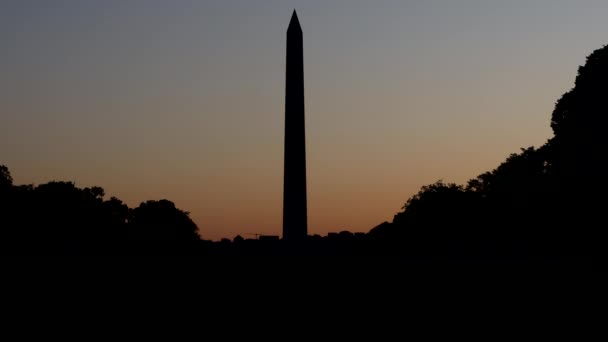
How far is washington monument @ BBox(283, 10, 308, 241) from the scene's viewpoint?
122 ft

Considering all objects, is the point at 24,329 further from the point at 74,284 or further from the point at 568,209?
the point at 568,209

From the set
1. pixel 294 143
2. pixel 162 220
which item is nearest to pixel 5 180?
pixel 162 220

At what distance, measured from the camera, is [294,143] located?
37.7 meters

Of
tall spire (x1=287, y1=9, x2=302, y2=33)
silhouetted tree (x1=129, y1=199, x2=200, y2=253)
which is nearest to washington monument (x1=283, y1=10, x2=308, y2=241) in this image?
tall spire (x1=287, y1=9, x2=302, y2=33)

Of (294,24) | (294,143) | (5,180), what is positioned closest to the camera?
(294,143)

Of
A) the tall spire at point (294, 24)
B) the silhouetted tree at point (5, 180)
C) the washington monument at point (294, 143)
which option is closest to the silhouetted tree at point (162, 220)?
the silhouetted tree at point (5, 180)

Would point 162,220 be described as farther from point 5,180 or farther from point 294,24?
point 294,24

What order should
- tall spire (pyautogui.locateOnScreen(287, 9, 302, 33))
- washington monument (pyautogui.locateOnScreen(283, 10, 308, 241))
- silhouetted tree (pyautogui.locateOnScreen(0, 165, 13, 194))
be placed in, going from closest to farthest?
washington monument (pyautogui.locateOnScreen(283, 10, 308, 241))
tall spire (pyautogui.locateOnScreen(287, 9, 302, 33))
silhouetted tree (pyautogui.locateOnScreen(0, 165, 13, 194))

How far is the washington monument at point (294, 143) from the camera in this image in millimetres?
37125

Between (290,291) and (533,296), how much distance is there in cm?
769

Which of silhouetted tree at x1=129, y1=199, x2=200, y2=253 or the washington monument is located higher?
silhouetted tree at x1=129, y1=199, x2=200, y2=253

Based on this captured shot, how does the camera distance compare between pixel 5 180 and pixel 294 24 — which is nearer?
pixel 294 24

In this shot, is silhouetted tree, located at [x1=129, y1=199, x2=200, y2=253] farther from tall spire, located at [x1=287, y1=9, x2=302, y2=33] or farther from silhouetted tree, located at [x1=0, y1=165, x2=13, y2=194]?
tall spire, located at [x1=287, y1=9, x2=302, y2=33]

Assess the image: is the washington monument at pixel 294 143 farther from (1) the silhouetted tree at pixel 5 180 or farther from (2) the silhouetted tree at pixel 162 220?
(2) the silhouetted tree at pixel 162 220
